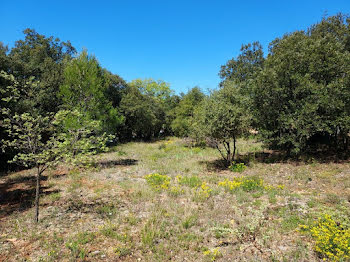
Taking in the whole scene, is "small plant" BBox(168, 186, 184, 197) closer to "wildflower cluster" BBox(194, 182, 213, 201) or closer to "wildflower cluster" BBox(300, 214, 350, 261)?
"wildflower cluster" BBox(194, 182, 213, 201)

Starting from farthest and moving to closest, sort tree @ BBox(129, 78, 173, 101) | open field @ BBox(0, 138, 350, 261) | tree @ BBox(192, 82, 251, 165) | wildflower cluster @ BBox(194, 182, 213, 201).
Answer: tree @ BBox(129, 78, 173, 101), tree @ BBox(192, 82, 251, 165), wildflower cluster @ BBox(194, 182, 213, 201), open field @ BBox(0, 138, 350, 261)

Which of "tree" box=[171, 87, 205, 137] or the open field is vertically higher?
"tree" box=[171, 87, 205, 137]

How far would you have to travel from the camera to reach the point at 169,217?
6.64 metres

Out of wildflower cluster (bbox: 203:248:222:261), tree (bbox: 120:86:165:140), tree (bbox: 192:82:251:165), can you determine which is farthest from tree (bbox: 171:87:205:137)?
wildflower cluster (bbox: 203:248:222:261)

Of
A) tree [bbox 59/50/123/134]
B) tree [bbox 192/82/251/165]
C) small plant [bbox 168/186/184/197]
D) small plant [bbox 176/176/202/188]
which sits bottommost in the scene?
small plant [bbox 168/186/184/197]

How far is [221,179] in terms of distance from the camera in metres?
10.6

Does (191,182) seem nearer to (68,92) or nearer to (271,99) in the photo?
(271,99)

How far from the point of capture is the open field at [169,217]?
483 centimetres

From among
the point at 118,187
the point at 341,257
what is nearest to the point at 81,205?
the point at 118,187

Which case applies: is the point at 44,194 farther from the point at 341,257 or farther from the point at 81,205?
the point at 341,257

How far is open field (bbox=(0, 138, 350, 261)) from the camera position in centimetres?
483

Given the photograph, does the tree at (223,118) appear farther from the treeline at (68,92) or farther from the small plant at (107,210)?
the small plant at (107,210)

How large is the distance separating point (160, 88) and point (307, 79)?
51.8 meters

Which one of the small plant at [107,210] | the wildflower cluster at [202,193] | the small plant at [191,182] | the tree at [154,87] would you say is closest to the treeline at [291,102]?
the small plant at [191,182]
